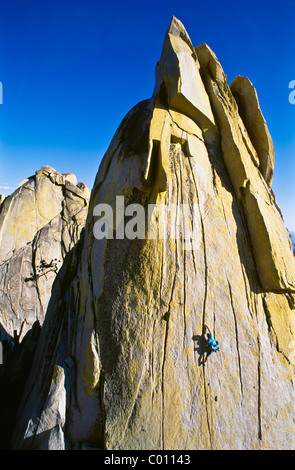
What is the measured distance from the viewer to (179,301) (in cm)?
416

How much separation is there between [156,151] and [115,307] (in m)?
2.56

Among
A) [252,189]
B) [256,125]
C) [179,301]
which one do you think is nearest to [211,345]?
[179,301]

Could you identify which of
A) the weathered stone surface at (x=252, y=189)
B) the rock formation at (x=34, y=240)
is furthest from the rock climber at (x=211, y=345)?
the rock formation at (x=34, y=240)

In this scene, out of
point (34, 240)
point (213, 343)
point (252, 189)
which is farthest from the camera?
point (34, 240)

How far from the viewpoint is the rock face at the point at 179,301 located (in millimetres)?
3795

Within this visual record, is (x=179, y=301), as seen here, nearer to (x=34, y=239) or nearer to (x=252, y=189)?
(x=252, y=189)

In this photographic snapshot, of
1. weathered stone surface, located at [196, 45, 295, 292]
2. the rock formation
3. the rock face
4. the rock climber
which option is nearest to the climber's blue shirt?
the rock climber

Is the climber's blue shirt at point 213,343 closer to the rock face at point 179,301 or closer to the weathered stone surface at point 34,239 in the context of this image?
the rock face at point 179,301

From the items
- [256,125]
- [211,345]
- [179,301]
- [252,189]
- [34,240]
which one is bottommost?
[211,345]

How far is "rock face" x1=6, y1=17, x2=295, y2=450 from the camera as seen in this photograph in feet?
12.5

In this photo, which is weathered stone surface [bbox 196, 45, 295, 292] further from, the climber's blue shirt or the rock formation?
the rock formation

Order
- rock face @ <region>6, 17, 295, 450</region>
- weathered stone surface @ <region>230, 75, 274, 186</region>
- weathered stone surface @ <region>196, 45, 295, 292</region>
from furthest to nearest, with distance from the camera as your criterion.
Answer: weathered stone surface @ <region>230, 75, 274, 186</region>, weathered stone surface @ <region>196, 45, 295, 292</region>, rock face @ <region>6, 17, 295, 450</region>

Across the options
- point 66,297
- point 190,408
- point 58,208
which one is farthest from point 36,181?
point 190,408
